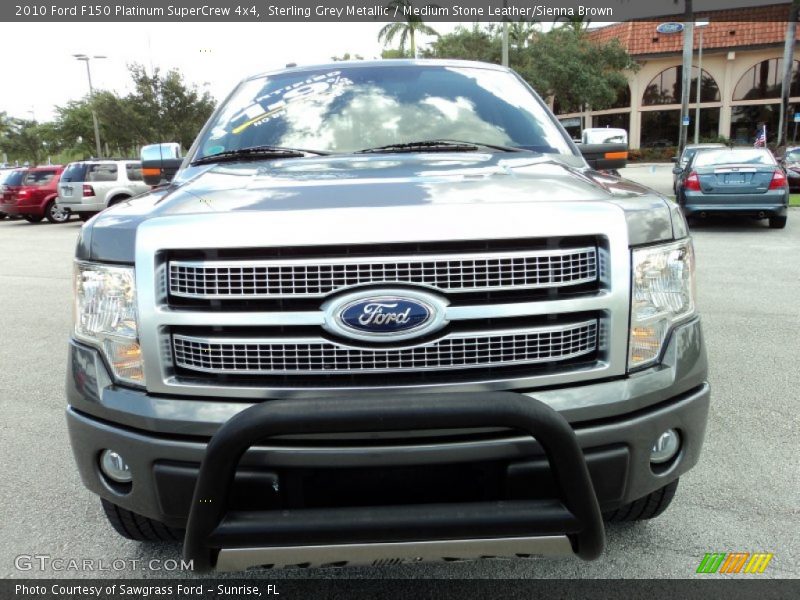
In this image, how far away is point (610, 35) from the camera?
50.6 metres

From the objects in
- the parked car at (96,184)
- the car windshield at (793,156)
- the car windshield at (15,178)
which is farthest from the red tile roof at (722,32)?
the car windshield at (15,178)

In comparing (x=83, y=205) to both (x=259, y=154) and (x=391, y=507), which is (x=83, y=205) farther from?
(x=391, y=507)

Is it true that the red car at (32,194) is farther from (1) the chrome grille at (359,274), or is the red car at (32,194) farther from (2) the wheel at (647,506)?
(2) the wheel at (647,506)

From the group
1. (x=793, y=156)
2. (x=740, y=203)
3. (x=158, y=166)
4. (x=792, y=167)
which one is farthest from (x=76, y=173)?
(x=793, y=156)

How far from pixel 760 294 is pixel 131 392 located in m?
6.73

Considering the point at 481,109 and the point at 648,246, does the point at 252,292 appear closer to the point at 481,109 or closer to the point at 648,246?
the point at 648,246

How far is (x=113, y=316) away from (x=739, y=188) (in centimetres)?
1185

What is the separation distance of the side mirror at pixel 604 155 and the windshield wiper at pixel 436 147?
525 millimetres

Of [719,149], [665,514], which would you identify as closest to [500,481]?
[665,514]

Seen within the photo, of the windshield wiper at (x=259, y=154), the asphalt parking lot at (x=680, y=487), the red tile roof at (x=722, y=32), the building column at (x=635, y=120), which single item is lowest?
the asphalt parking lot at (x=680, y=487)

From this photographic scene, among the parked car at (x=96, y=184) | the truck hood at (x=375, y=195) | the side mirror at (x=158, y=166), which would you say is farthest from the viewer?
the parked car at (x=96, y=184)

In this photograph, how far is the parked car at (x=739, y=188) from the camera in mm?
11477

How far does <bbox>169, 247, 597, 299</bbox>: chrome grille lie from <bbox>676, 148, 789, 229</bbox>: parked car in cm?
1116

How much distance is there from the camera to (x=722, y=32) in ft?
157
